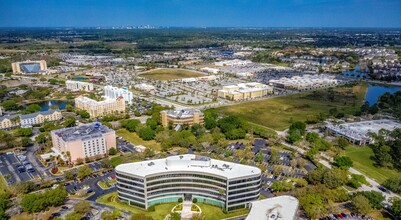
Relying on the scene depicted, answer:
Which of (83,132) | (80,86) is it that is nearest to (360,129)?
(83,132)

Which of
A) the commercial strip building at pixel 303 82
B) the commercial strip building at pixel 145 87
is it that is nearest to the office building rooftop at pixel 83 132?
the commercial strip building at pixel 145 87

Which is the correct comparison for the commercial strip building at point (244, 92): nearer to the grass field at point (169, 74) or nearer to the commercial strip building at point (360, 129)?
the commercial strip building at point (360, 129)

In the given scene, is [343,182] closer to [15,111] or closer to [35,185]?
A: [35,185]

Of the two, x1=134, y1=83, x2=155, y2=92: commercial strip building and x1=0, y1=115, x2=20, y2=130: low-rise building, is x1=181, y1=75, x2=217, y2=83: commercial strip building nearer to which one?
x1=134, y1=83, x2=155, y2=92: commercial strip building

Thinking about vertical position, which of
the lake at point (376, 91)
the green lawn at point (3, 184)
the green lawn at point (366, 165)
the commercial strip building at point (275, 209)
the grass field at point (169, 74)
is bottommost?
the green lawn at point (3, 184)

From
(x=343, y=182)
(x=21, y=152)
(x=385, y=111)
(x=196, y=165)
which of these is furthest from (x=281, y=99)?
(x=21, y=152)

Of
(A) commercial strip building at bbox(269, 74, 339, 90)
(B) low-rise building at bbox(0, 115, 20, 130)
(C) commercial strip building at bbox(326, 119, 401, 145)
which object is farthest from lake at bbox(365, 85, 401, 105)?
(B) low-rise building at bbox(0, 115, 20, 130)
